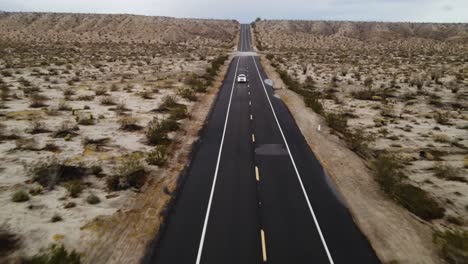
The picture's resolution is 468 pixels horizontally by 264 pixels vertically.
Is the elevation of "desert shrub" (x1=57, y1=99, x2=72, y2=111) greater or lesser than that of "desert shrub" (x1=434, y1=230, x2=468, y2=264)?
greater

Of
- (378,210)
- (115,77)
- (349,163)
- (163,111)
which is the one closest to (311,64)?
(115,77)

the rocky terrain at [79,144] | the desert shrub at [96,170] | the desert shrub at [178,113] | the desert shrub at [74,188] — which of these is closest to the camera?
the rocky terrain at [79,144]

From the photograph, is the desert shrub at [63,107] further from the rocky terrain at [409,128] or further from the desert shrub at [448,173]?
the desert shrub at [448,173]

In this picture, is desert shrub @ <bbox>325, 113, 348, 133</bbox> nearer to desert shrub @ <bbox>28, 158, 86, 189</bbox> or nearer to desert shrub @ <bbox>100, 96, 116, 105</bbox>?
desert shrub @ <bbox>28, 158, 86, 189</bbox>

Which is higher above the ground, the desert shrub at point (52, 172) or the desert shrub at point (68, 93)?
the desert shrub at point (68, 93)

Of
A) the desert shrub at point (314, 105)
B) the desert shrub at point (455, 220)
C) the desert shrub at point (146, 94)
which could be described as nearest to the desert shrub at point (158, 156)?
the desert shrub at point (455, 220)

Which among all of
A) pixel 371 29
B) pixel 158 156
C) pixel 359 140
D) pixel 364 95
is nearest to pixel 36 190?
pixel 158 156

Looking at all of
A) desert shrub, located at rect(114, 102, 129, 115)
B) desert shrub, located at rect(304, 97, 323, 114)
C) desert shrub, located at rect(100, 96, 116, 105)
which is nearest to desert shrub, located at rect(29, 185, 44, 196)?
desert shrub, located at rect(114, 102, 129, 115)
